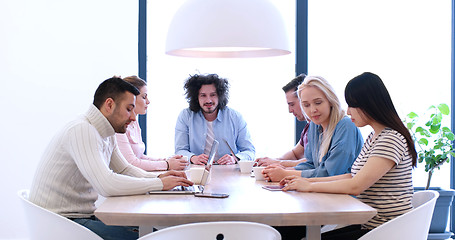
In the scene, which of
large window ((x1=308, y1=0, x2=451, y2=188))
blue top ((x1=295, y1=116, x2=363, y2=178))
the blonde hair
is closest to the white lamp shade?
the blonde hair

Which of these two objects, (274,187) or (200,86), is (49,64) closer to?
(200,86)

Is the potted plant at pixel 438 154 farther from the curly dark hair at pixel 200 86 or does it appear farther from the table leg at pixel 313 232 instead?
the table leg at pixel 313 232

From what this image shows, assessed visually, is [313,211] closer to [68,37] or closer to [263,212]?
[263,212]

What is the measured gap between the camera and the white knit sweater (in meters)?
2.45

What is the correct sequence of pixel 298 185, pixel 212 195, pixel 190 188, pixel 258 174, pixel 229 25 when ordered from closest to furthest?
pixel 212 195
pixel 298 185
pixel 190 188
pixel 229 25
pixel 258 174

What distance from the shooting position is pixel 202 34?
291 cm

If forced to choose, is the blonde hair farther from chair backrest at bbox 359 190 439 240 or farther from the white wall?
the white wall

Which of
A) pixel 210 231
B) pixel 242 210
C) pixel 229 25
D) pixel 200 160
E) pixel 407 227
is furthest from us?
pixel 200 160

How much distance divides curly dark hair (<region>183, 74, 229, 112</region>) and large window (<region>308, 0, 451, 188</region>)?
999 millimetres

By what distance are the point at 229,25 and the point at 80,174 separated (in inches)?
40.8

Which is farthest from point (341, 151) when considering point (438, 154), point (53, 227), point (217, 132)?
point (438, 154)

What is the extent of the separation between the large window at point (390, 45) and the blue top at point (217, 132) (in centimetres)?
102

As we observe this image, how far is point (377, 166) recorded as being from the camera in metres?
2.46

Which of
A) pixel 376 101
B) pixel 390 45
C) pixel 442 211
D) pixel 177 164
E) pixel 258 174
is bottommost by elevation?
pixel 442 211
